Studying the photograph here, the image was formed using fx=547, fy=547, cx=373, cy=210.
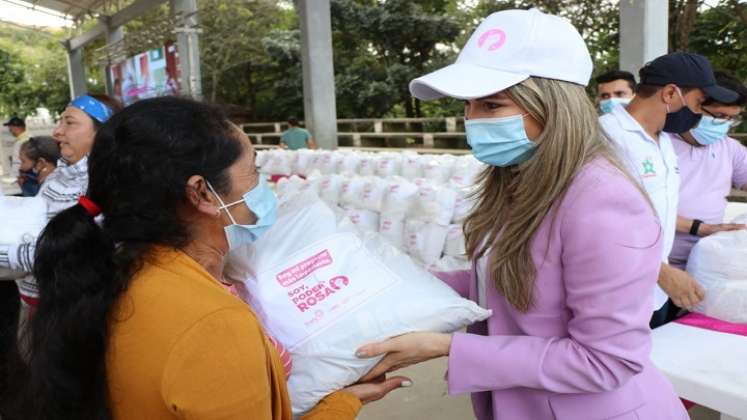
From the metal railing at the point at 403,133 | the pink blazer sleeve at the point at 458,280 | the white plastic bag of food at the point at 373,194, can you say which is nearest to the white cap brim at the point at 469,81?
the pink blazer sleeve at the point at 458,280

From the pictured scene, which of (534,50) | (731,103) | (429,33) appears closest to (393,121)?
(429,33)

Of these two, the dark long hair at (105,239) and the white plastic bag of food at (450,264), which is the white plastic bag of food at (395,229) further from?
the dark long hair at (105,239)

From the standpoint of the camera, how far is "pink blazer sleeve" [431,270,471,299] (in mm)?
1332

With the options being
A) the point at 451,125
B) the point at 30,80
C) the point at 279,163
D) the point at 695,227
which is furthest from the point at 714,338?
the point at 30,80

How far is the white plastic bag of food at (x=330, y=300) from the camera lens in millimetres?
1126

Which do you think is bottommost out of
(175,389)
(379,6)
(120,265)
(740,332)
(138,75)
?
(740,332)

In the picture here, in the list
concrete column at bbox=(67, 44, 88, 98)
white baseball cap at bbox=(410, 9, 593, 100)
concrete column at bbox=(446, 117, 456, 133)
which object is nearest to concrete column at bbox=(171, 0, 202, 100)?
concrete column at bbox=(446, 117, 456, 133)

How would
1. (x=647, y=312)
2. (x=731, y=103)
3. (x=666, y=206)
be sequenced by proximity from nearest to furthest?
(x=647, y=312)
(x=666, y=206)
(x=731, y=103)

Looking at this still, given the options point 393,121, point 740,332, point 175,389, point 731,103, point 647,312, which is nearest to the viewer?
point 175,389

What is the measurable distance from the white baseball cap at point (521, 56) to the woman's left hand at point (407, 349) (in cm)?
45

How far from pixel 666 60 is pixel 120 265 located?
179cm

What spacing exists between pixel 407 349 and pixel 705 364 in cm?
86

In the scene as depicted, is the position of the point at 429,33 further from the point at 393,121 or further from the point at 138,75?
the point at 138,75

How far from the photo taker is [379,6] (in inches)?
524
